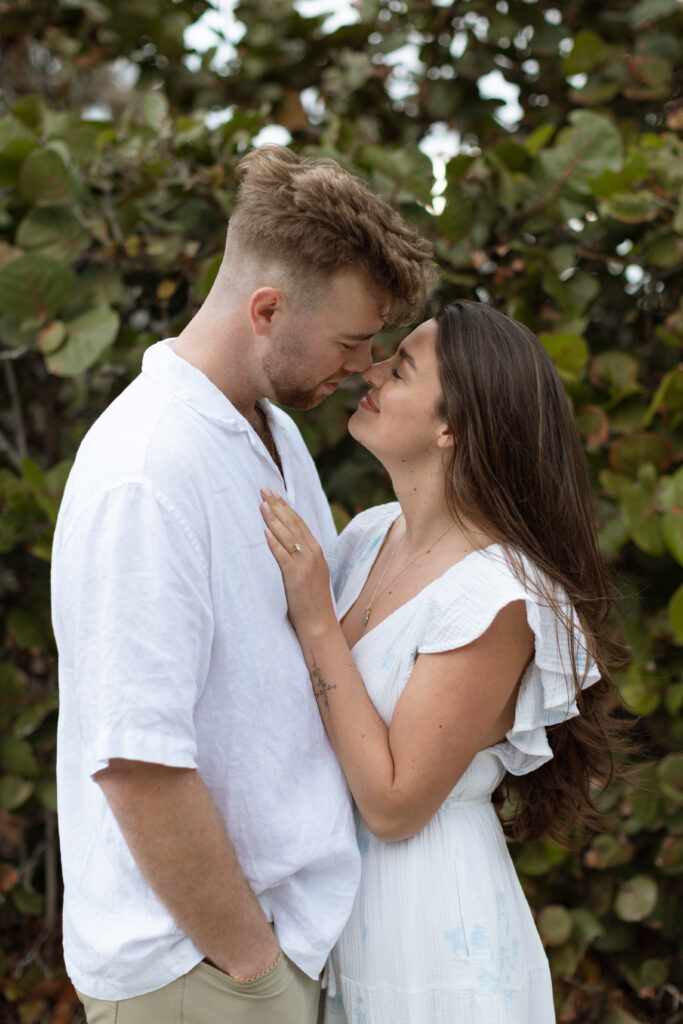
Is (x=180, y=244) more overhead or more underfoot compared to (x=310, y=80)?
more underfoot

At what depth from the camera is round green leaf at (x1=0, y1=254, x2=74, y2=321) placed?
2.24 metres

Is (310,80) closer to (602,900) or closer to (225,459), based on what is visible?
(225,459)

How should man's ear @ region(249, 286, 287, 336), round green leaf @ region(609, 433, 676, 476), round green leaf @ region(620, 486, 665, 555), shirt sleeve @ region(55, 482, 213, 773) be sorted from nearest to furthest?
shirt sleeve @ region(55, 482, 213, 773), man's ear @ region(249, 286, 287, 336), round green leaf @ region(620, 486, 665, 555), round green leaf @ region(609, 433, 676, 476)

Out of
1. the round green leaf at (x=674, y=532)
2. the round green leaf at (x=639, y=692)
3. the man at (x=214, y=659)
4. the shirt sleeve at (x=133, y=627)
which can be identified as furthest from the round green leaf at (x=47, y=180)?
the round green leaf at (x=639, y=692)

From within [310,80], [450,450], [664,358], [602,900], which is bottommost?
[602,900]

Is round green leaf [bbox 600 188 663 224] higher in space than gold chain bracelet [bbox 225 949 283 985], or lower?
higher

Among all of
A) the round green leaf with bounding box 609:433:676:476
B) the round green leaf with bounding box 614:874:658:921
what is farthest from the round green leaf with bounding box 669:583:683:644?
the round green leaf with bounding box 614:874:658:921

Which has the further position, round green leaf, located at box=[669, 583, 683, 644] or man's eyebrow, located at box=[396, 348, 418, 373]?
round green leaf, located at box=[669, 583, 683, 644]

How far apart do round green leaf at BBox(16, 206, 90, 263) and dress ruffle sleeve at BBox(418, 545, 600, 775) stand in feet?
4.72

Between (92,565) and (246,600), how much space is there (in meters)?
0.26

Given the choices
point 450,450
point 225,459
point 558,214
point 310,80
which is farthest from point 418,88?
point 225,459

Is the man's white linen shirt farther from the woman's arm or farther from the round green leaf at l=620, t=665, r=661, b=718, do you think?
the round green leaf at l=620, t=665, r=661, b=718

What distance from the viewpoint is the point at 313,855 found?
4.65 ft

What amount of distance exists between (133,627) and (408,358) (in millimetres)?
864
